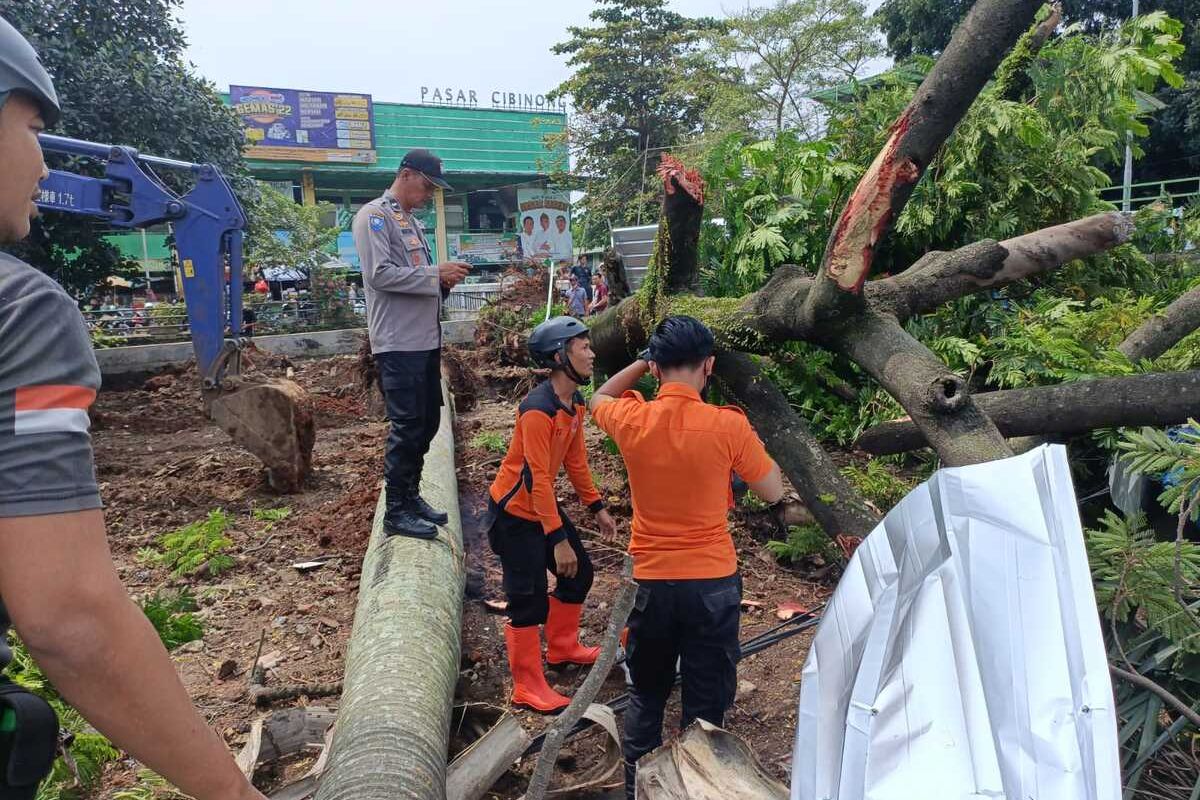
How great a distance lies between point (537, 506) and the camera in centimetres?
347

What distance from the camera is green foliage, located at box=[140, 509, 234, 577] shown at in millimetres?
5020

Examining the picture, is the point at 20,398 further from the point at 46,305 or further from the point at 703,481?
the point at 703,481

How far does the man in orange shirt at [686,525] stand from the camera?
277cm

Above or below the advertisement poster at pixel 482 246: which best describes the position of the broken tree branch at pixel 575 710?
below

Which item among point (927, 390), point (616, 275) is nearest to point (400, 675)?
point (927, 390)

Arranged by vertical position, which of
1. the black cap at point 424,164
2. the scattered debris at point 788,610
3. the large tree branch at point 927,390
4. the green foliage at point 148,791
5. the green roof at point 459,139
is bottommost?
the scattered debris at point 788,610

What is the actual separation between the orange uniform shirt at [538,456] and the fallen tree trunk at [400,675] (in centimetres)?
51

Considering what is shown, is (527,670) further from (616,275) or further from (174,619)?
(616,275)

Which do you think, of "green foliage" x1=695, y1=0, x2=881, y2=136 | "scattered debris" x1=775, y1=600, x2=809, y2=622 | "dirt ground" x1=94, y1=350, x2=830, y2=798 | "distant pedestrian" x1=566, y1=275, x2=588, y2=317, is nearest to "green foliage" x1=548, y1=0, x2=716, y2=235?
"green foliage" x1=695, y1=0, x2=881, y2=136

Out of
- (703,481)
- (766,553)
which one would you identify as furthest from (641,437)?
(766,553)

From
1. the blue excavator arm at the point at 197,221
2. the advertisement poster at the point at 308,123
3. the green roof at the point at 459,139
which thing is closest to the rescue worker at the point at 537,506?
the blue excavator arm at the point at 197,221

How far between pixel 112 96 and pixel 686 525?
10.9m

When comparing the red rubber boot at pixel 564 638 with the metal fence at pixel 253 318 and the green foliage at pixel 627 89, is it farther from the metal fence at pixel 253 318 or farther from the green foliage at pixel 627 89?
the green foliage at pixel 627 89

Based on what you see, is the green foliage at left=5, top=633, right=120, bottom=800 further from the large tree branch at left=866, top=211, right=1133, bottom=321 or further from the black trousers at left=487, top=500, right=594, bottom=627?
the large tree branch at left=866, top=211, right=1133, bottom=321
